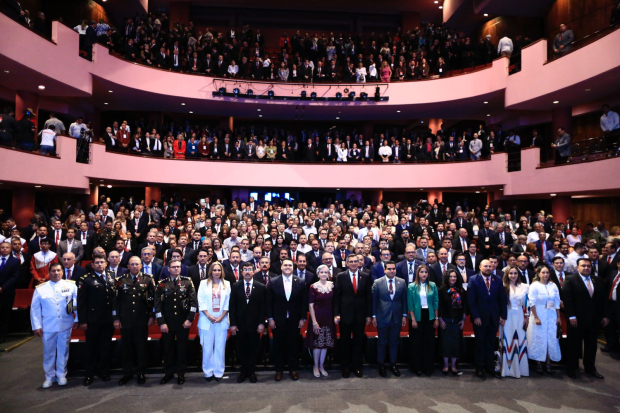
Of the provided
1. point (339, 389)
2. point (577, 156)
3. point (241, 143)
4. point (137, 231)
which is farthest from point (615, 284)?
point (241, 143)

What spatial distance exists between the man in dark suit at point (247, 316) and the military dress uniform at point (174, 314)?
0.59 m

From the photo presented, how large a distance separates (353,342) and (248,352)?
1545 mm

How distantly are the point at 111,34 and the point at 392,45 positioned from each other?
11742 mm

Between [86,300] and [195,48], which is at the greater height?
[195,48]

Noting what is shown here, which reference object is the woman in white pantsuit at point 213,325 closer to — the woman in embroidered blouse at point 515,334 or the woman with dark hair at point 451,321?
the woman with dark hair at point 451,321

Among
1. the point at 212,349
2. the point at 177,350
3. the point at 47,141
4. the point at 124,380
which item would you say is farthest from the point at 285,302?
the point at 47,141

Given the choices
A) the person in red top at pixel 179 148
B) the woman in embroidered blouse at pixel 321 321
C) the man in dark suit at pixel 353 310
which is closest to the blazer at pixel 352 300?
the man in dark suit at pixel 353 310

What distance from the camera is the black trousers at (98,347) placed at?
5.56 metres

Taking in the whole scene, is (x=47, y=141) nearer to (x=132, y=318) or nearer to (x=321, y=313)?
(x=132, y=318)

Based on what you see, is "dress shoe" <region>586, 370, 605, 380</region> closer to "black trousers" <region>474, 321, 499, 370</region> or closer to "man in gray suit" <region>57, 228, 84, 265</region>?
"black trousers" <region>474, 321, 499, 370</region>

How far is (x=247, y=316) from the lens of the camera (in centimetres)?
581

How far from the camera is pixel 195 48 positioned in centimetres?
1722

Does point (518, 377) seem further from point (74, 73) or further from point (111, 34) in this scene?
point (111, 34)

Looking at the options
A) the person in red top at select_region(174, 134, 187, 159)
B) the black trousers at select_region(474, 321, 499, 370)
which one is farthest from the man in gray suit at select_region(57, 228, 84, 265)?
the person in red top at select_region(174, 134, 187, 159)
